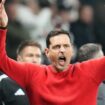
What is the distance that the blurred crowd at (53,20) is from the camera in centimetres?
889

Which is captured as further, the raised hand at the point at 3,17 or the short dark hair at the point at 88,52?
the short dark hair at the point at 88,52

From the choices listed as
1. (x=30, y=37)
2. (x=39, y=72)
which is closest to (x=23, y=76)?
(x=39, y=72)

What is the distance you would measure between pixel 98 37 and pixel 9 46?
50.0 inches

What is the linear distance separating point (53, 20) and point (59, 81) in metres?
3.87

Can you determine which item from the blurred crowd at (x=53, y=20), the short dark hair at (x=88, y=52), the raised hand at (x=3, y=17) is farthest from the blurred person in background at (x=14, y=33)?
the raised hand at (x=3, y=17)

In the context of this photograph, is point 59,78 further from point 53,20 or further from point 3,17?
point 53,20

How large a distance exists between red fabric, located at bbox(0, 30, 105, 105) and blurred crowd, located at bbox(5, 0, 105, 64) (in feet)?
11.6

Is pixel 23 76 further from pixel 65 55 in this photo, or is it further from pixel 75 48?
pixel 75 48

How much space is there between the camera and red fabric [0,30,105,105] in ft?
16.7

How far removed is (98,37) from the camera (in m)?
9.10

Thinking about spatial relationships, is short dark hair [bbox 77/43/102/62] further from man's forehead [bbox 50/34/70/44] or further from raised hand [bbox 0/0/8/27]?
raised hand [bbox 0/0/8/27]

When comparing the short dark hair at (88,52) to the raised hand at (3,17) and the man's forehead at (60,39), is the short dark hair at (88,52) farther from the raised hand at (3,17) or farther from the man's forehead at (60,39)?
the raised hand at (3,17)

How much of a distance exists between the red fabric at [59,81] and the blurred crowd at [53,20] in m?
3.55

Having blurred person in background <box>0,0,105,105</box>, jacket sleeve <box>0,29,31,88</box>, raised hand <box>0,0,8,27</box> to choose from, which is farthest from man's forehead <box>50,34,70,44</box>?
raised hand <box>0,0,8,27</box>
